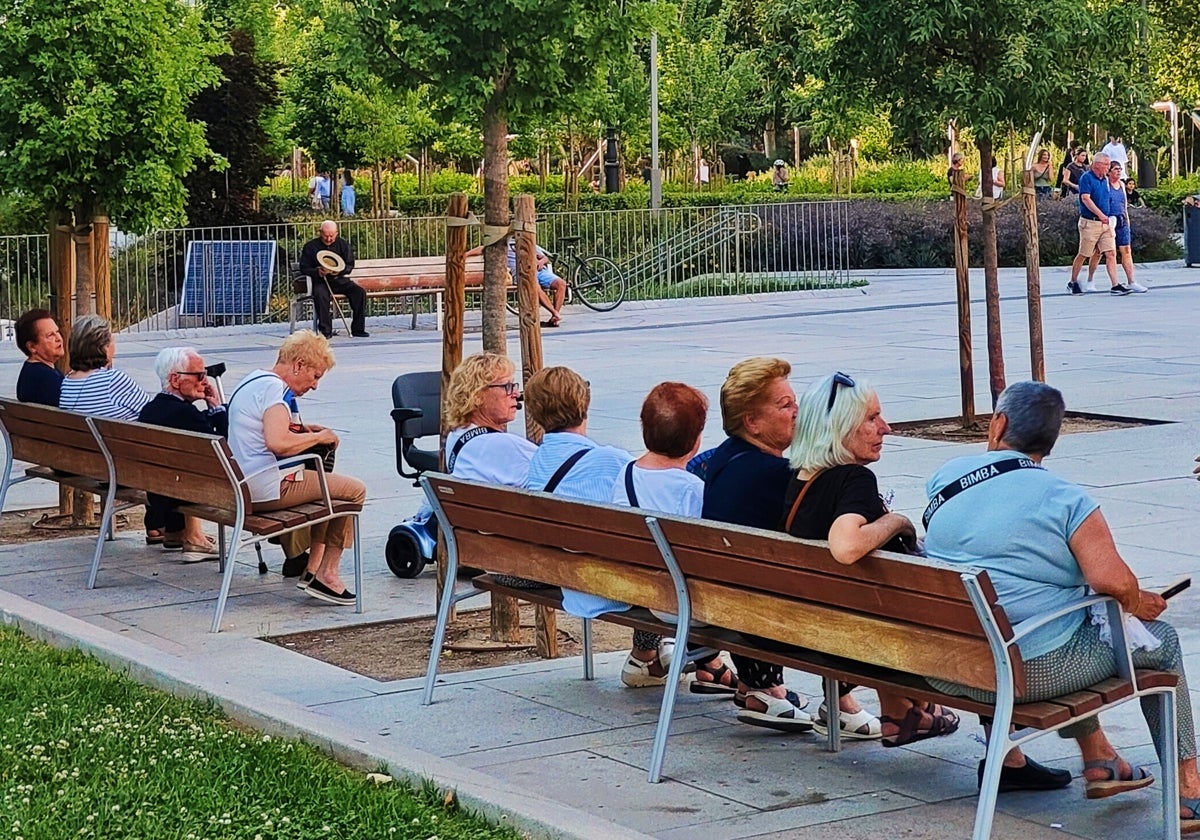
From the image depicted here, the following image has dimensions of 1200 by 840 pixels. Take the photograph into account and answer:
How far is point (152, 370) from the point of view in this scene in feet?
60.1

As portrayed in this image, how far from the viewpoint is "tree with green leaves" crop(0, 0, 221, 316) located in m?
10.3

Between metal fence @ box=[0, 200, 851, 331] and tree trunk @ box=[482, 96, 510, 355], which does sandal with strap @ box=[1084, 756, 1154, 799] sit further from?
metal fence @ box=[0, 200, 851, 331]

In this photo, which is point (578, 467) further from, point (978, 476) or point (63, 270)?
point (63, 270)

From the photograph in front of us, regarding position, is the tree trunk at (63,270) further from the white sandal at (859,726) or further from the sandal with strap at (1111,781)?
the sandal with strap at (1111,781)

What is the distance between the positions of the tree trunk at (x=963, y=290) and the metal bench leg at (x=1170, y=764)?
7.69 m

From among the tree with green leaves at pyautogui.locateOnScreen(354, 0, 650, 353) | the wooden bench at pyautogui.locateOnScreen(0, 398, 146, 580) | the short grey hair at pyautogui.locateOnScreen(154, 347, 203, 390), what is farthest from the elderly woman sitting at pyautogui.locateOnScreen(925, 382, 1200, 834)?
the short grey hair at pyautogui.locateOnScreen(154, 347, 203, 390)

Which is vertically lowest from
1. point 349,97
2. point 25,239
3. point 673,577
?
point 673,577

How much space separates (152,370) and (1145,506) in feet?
36.3

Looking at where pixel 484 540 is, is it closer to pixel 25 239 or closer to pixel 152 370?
pixel 152 370

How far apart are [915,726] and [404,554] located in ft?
12.0

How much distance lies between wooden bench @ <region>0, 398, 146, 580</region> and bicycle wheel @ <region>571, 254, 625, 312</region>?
1653 centimetres

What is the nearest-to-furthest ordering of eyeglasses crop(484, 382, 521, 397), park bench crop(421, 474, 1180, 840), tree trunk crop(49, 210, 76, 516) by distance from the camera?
park bench crop(421, 474, 1180, 840) → eyeglasses crop(484, 382, 521, 397) → tree trunk crop(49, 210, 76, 516)

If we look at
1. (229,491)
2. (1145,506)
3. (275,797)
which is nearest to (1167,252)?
(1145,506)

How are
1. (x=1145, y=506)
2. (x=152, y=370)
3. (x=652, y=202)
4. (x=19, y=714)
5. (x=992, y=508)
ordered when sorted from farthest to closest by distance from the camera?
1. (x=652, y=202)
2. (x=152, y=370)
3. (x=1145, y=506)
4. (x=19, y=714)
5. (x=992, y=508)
